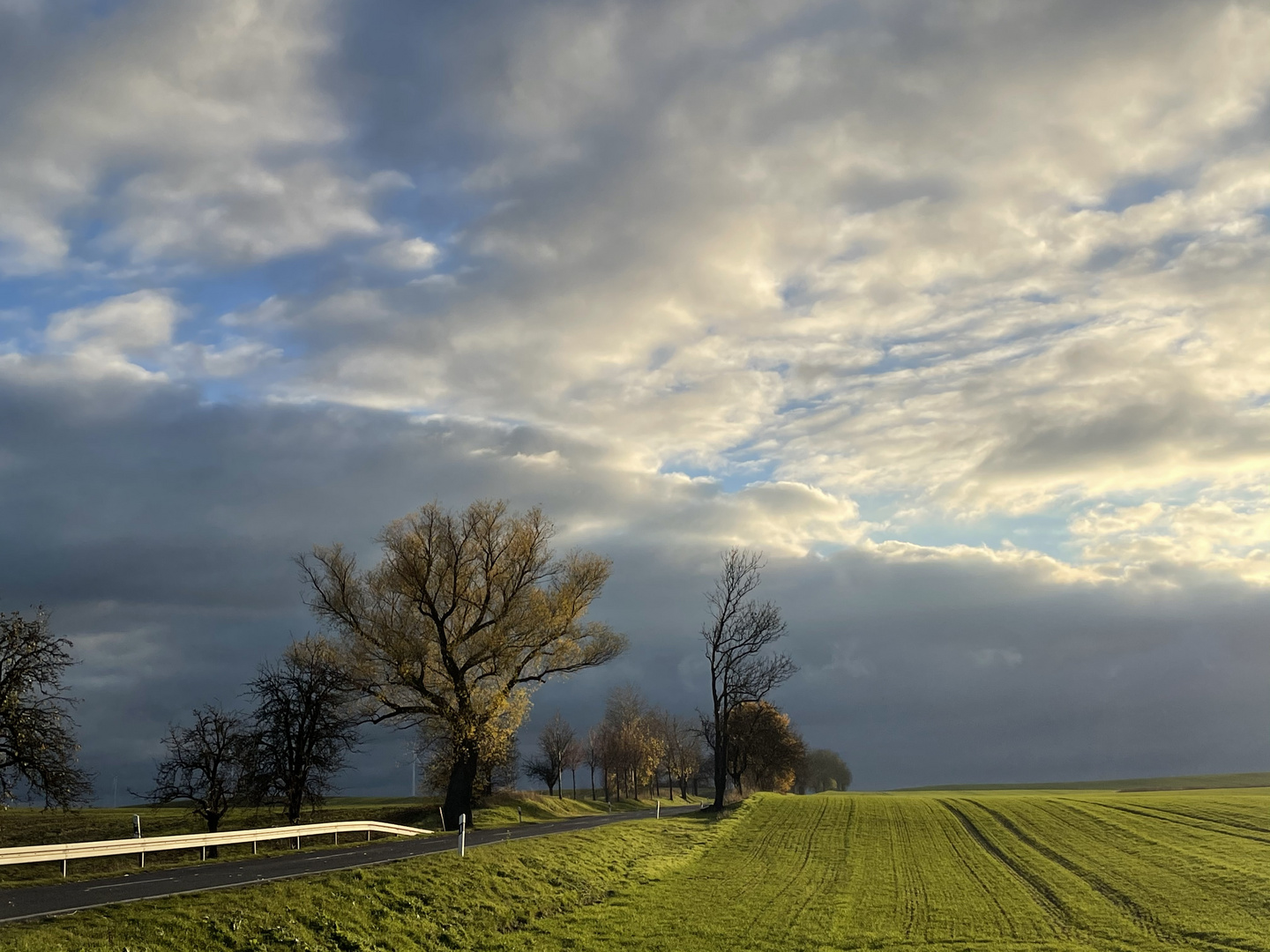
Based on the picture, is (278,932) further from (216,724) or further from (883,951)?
(216,724)

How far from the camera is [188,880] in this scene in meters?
21.1

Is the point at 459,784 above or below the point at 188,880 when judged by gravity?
below

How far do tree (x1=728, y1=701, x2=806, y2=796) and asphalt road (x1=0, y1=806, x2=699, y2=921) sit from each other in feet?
202

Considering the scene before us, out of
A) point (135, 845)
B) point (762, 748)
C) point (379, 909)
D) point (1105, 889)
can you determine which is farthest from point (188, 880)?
point (762, 748)

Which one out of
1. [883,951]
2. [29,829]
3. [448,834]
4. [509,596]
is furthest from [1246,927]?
[29,829]

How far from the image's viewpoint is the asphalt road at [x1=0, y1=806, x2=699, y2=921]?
677 inches

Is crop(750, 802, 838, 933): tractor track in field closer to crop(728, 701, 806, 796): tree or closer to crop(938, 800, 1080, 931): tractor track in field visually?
crop(938, 800, 1080, 931): tractor track in field

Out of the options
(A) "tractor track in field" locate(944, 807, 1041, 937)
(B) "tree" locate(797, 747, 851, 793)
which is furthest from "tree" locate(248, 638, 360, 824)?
(B) "tree" locate(797, 747, 851, 793)

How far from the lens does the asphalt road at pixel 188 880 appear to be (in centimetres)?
1720

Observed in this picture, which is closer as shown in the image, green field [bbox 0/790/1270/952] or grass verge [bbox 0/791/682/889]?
green field [bbox 0/790/1270/952]

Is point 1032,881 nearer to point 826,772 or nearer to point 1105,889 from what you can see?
point 1105,889

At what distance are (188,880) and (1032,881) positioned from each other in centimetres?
2469

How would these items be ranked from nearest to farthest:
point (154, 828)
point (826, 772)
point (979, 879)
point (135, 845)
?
point (135, 845) → point (979, 879) → point (154, 828) → point (826, 772)

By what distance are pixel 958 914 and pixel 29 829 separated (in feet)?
132
